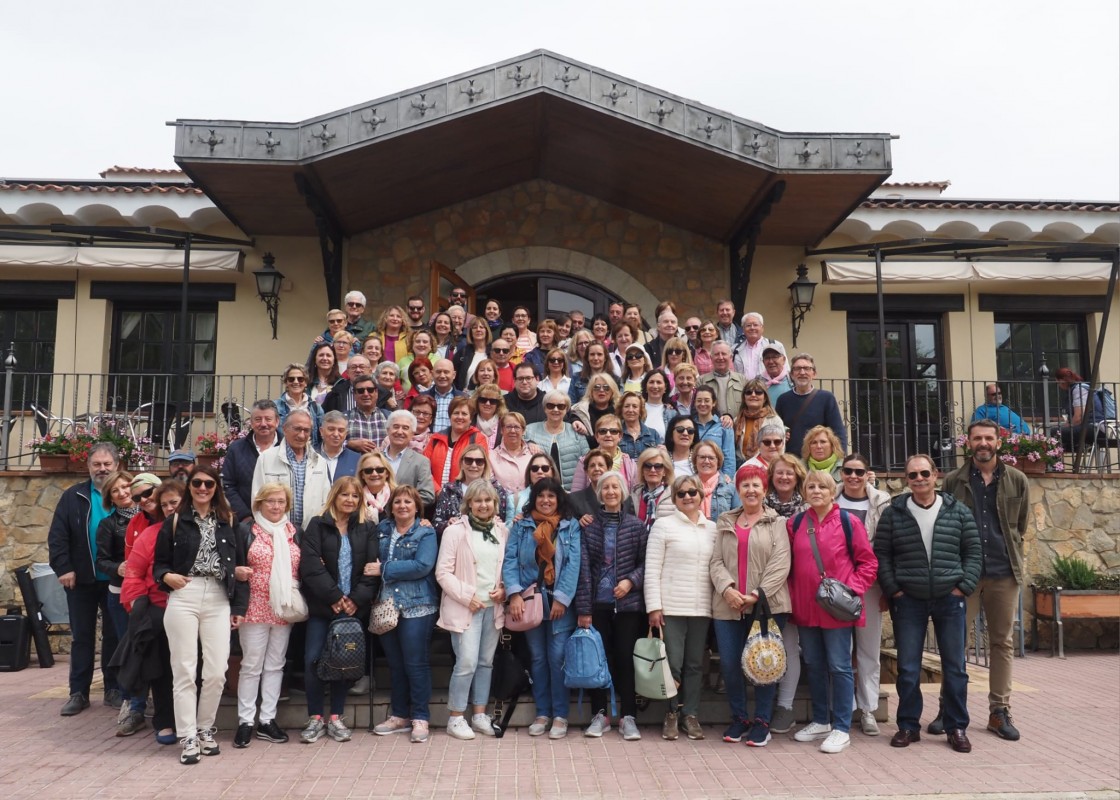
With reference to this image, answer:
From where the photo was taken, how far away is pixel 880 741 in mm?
5773

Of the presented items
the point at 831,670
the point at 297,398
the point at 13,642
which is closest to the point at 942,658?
the point at 831,670

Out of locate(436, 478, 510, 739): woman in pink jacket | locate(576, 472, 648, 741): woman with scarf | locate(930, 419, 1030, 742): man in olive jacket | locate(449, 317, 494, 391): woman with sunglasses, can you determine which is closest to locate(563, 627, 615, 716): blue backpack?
locate(576, 472, 648, 741): woman with scarf

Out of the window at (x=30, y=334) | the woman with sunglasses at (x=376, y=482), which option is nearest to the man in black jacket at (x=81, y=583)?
Result: the woman with sunglasses at (x=376, y=482)

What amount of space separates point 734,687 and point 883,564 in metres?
1.21

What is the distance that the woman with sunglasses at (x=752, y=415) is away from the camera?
7352 mm

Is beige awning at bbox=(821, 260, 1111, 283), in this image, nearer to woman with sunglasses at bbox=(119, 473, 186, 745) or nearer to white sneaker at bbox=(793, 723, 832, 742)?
white sneaker at bbox=(793, 723, 832, 742)

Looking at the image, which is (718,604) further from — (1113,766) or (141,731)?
(141,731)

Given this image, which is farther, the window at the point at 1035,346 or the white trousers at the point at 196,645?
the window at the point at 1035,346

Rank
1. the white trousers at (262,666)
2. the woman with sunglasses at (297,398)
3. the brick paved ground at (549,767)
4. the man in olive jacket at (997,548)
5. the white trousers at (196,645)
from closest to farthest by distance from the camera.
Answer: the brick paved ground at (549,767) → the white trousers at (196,645) → the white trousers at (262,666) → the man in olive jacket at (997,548) → the woman with sunglasses at (297,398)

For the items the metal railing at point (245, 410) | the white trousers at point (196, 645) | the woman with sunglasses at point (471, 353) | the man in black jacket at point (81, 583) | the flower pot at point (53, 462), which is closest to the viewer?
the white trousers at point (196, 645)

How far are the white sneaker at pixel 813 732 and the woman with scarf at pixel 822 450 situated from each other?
5.72 ft

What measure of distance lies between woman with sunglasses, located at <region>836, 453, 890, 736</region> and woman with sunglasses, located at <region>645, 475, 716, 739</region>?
3.21 feet

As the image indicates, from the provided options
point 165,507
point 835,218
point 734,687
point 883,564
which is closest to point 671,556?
point 734,687

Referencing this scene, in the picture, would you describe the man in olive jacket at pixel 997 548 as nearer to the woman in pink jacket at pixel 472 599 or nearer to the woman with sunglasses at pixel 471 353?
the woman in pink jacket at pixel 472 599
